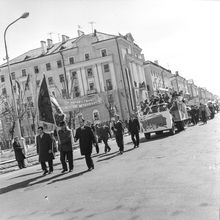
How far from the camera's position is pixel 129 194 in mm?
7793

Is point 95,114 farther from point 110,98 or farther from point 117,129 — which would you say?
point 117,129

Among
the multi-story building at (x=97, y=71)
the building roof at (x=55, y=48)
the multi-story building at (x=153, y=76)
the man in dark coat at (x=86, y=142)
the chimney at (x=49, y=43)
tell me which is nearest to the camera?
the man in dark coat at (x=86, y=142)

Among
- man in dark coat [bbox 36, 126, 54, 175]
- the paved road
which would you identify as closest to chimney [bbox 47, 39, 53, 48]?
man in dark coat [bbox 36, 126, 54, 175]

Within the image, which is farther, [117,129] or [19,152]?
[19,152]

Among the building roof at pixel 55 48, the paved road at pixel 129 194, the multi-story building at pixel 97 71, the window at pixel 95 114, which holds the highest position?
the building roof at pixel 55 48

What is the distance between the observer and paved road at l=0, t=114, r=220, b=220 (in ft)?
20.6

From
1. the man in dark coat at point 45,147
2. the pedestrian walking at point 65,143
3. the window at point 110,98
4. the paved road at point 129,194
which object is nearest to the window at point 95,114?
the window at point 110,98

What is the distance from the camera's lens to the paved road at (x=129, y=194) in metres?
6.29

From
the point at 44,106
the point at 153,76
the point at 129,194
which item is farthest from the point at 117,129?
the point at 153,76

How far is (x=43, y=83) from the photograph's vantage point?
15102mm

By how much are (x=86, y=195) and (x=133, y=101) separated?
5986cm

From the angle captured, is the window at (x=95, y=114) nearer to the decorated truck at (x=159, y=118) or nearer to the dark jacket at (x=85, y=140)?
the decorated truck at (x=159, y=118)

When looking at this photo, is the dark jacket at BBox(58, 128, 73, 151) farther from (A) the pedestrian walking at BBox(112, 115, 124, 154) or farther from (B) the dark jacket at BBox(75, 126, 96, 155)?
(A) the pedestrian walking at BBox(112, 115, 124, 154)

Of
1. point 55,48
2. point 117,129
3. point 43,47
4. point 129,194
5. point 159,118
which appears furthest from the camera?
point 43,47
